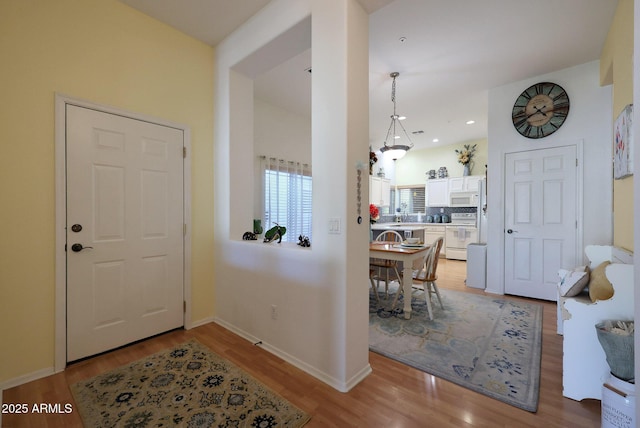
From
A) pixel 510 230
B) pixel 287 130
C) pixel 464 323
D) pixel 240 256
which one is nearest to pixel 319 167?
pixel 240 256

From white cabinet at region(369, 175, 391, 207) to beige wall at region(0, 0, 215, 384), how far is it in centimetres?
514

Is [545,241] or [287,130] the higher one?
[287,130]

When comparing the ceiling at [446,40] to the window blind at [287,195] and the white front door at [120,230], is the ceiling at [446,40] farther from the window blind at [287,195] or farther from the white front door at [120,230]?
the white front door at [120,230]

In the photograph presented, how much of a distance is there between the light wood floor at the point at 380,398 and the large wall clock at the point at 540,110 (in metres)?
2.89

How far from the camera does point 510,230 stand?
390cm

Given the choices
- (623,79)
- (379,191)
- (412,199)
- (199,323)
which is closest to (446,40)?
(623,79)

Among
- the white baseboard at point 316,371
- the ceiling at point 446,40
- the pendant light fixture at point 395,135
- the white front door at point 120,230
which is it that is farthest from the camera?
the pendant light fixture at point 395,135

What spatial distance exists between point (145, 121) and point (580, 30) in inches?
175

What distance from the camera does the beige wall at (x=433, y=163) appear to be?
21.9 feet

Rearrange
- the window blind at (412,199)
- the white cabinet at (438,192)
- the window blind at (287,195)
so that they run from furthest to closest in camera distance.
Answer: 1. the window blind at (412,199)
2. the white cabinet at (438,192)
3. the window blind at (287,195)

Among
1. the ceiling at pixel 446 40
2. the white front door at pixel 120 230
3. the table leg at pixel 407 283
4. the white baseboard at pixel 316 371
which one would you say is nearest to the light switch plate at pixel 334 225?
the white baseboard at pixel 316 371

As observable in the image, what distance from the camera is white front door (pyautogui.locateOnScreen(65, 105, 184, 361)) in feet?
7.02

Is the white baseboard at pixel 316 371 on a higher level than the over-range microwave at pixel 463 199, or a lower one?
lower

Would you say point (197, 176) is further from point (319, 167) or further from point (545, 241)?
point (545, 241)
